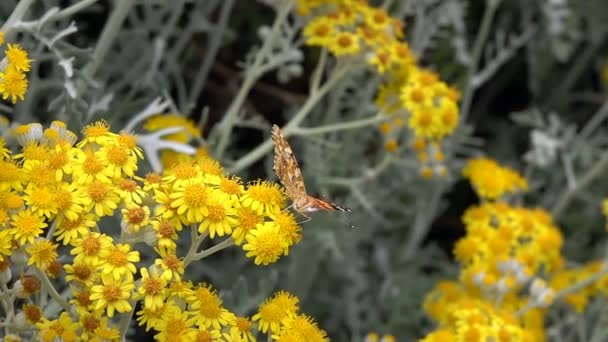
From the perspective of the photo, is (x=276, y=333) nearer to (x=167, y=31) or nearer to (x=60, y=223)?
(x=60, y=223)

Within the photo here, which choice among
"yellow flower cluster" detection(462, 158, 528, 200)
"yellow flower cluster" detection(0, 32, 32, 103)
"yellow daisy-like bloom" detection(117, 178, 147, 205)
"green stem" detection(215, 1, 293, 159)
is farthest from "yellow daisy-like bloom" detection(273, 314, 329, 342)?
"yellow flower cluster" detection(462, 158, 528, 200)

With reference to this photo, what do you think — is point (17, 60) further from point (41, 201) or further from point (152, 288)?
point (152, 288)

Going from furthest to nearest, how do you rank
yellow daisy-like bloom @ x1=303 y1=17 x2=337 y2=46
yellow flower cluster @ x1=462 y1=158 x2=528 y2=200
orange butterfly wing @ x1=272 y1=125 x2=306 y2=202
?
yellow flower cluster @ x1=462 y1=158 x2=528 y2=200 → yellow daisy-like bloom @ x1=303 y1=17 x2=337 y2=46 → orange butterfly wing @ x1=272 y1=125 x2=306 y2=202

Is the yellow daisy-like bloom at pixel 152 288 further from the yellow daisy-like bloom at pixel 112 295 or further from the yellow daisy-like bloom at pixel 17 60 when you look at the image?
the yellow daisy-like bloom at pixel 17 60

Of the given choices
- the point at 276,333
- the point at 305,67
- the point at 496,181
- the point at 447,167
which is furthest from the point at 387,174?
the point at 276,333

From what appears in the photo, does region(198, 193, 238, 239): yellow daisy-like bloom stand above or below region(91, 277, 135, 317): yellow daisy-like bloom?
above

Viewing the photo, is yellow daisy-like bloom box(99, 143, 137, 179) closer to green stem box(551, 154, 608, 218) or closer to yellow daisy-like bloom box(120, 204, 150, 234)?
yellow daisy-like bloom box(120, 204, 150, 234)

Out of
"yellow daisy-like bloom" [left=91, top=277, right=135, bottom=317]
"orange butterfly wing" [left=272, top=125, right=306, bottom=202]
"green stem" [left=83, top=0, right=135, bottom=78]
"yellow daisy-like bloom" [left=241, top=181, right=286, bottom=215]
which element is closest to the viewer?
"yellow daisy-like bloom" [left=91, top=277, right=135, bottom=317]
